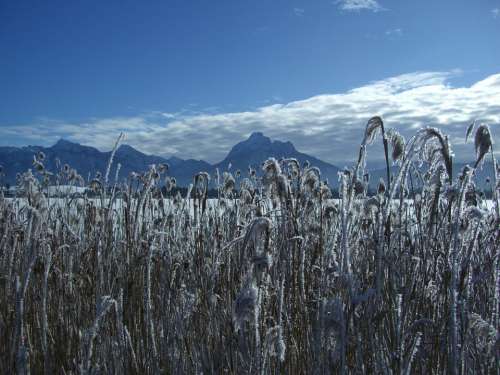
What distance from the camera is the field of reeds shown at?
5.26 feet

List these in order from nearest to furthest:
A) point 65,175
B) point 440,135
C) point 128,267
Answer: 1. point 440,135
2. point 128,267
3. point 65,175

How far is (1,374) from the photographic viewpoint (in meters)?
2.60

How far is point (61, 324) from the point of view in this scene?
298 cm

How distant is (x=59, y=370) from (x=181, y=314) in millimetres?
978

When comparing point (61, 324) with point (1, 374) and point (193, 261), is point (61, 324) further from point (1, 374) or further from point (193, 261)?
point (193, 261)

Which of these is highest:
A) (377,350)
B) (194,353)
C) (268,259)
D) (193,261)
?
(268,259)

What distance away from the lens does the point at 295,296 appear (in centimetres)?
266

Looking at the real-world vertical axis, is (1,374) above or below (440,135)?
below

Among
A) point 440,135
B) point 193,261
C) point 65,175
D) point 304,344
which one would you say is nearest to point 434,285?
point 304,344

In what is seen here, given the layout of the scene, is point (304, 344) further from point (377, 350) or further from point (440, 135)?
point (440, 135)

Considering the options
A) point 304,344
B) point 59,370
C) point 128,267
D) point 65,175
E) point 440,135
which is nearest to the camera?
point 440,135

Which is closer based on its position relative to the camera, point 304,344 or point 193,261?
point 304,344

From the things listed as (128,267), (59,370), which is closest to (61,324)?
(59,370)

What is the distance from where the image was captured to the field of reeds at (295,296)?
160 centimetres
